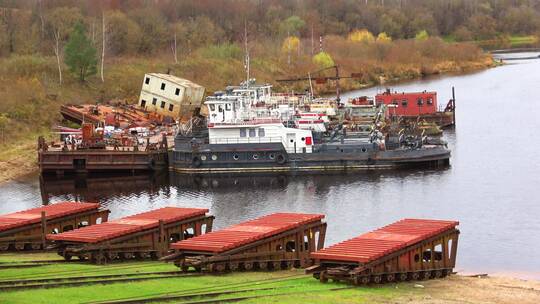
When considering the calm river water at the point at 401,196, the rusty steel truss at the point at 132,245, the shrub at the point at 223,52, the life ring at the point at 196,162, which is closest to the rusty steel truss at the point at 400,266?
the calm river water at the point at 401,196

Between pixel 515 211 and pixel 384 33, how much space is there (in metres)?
138

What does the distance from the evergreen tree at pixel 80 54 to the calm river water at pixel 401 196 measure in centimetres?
3264

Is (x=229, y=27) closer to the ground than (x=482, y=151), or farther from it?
farther from it

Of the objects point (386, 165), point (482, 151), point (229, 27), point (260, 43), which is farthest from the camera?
point (229, 27)

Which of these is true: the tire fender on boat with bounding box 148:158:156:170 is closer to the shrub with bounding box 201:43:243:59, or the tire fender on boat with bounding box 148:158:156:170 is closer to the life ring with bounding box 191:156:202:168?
the life ring with bounding box 191:156:202:168

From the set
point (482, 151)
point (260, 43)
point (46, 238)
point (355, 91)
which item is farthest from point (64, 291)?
point (260, 43)

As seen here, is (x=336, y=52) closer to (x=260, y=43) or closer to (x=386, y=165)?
(x=260, y=43)

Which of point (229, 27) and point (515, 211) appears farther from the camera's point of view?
point (229, 27)

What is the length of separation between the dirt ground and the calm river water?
14.7 feet

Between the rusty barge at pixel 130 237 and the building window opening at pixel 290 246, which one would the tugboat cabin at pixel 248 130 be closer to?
the rusty barge at pixel 130 237

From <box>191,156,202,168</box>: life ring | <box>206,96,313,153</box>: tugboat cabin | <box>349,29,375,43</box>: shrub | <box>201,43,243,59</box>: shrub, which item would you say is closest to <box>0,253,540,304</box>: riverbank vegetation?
<box>191,156,202,168</box>: life ring

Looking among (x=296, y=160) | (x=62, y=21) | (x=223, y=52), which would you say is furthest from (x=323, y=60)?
(x=296, y=160)

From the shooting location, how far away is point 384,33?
199000mm

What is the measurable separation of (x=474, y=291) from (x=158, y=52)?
109445mm
